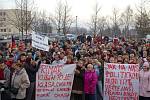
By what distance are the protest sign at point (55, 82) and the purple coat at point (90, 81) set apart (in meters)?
0.55

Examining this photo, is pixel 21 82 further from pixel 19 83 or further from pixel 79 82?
pixel 79 82

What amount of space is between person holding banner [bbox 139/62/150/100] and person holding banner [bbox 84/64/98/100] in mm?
1343

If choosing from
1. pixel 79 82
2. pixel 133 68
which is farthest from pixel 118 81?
pixel 79 82

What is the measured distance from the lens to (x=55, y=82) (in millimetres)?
11219

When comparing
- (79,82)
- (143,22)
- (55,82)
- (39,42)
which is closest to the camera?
(79,82)

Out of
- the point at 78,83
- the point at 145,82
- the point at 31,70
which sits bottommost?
the point at 78,83

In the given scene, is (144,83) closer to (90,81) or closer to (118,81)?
(118,81)

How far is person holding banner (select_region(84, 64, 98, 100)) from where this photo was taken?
10719mm


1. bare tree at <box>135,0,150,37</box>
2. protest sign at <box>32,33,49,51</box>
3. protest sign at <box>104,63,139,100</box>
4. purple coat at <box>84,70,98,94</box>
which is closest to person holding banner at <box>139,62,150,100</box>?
protest sign at <box>104,63,139,100</box>

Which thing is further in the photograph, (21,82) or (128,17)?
(128,17)

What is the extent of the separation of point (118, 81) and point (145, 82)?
44.4 inches

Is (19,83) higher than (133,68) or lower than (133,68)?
lower

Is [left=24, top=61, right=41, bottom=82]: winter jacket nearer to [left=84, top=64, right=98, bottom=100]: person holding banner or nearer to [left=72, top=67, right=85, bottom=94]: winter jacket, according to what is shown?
[left=72, top=67, right=85, bottom=94]: winter jacket

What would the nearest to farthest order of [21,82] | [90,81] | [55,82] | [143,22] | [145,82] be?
[21,82] → [145,82] → [90,81] → [55,82] → [143,22]
